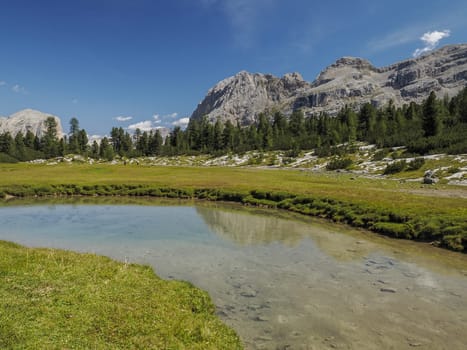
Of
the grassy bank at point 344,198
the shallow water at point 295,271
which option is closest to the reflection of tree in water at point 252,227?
the shallow water at point 295,271

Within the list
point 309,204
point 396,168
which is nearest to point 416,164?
point 396,168

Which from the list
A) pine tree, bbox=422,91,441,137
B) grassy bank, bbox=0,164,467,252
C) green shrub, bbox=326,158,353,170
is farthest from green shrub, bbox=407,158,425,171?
pine tree, bbox=422,91,441,137

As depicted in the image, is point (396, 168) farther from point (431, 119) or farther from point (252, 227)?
point (252, 227)

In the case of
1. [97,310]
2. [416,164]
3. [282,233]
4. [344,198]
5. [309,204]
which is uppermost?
[416,164]

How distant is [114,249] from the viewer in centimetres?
2397

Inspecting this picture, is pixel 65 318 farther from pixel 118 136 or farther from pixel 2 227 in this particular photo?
pixel 118 136

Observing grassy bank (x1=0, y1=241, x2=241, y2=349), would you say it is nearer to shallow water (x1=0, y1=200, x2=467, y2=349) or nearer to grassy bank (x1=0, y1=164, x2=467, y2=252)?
shallow water (x1=0, y1=200, x2=467, y2=349)

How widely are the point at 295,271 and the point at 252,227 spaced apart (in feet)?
43.5

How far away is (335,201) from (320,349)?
92.9ft

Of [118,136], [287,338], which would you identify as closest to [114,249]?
[287,338]

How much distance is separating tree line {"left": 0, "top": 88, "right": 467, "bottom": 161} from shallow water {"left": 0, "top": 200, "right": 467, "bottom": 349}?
65.5m

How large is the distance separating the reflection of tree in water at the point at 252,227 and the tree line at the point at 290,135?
5953cm

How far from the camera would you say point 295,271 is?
1927cm

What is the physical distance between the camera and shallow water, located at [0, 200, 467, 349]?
12.4 metres
